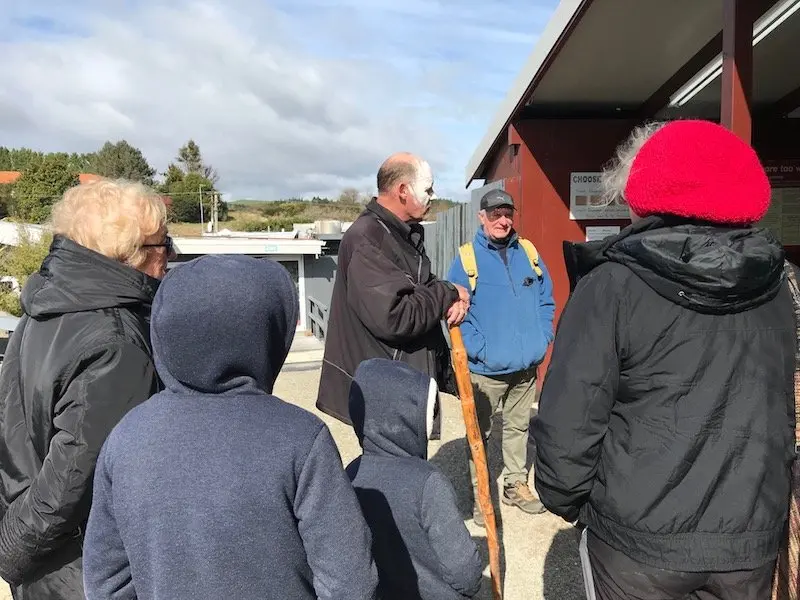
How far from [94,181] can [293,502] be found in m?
1.41

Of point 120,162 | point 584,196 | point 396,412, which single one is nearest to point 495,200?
point 396,412

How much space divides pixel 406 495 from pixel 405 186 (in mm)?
1361

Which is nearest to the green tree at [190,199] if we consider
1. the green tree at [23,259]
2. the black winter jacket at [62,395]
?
the green tree at [23,259]

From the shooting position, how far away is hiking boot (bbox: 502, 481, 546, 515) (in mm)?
4055

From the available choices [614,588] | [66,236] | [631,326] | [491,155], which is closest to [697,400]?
[631,326]

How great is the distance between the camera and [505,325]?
387 cm

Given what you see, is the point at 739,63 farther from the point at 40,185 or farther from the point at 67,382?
the point at 40,185

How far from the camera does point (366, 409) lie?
6.66 feet

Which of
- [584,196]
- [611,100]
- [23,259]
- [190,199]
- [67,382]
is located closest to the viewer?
[67,382]

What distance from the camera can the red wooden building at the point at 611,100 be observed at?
13.7 feet

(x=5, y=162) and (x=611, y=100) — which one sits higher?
(x=5, y=162)

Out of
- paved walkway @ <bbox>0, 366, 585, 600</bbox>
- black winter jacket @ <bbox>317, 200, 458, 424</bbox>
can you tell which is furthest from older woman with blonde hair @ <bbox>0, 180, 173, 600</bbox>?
paved walkway @ <bbox>0, 366, 585, 600</bbox>

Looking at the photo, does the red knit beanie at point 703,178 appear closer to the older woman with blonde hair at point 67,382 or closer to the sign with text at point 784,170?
the older woman with blonde hair at point 67,382

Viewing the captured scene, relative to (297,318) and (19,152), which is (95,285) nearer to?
(297,318)
